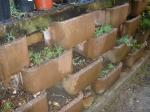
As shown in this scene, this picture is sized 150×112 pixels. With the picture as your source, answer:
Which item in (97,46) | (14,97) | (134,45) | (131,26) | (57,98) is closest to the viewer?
(14,97)

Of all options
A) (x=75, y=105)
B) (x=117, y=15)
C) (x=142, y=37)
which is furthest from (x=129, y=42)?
(x=75, y=105)

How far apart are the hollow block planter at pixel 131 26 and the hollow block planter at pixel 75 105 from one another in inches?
49.6

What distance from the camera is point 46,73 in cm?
221

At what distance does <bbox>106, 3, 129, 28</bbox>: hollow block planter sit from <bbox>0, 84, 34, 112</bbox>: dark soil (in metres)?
1.32

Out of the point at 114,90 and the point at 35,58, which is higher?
the point at 35,58

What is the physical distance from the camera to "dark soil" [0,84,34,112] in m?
2.08

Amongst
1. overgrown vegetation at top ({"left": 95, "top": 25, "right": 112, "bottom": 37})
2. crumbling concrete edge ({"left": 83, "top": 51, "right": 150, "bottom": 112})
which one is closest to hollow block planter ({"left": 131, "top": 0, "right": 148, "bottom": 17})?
crumbling concrete edge ({"left": 83, "top": 51, "right": 150, "bottom": 112})

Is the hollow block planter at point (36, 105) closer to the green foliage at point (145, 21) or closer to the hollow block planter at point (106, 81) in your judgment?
the hollow block planter at point (106, 81)

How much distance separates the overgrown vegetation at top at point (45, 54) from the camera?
85.4 inches

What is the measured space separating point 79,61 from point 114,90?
2.54ft

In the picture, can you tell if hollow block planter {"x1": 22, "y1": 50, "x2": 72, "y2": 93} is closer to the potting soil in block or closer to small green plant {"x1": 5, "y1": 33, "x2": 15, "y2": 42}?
the potting soil in block

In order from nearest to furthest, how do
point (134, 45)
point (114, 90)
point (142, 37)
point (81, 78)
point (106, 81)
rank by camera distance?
point (81, 78) → point (106, 81) → point (114, 90) → point (134, 45) → point (142, 37)

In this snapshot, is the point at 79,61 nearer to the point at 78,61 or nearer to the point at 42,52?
the point at 78,61

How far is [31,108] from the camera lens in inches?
84.3
